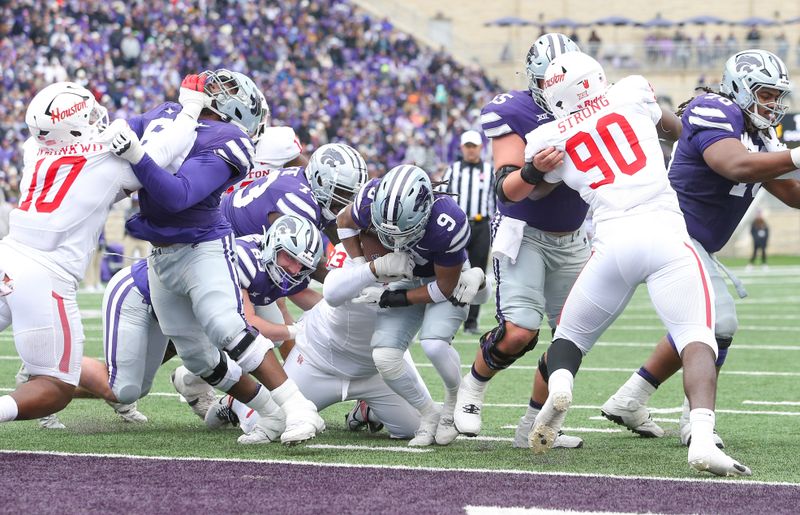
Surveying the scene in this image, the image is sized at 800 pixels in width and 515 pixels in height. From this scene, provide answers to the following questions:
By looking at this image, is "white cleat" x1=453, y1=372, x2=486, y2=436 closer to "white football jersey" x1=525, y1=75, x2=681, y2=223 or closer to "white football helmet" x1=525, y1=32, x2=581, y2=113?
"white football jersey" x1=525, y1=75, x2=681, y2=223

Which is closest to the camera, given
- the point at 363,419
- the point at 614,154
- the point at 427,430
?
the point at 614,154

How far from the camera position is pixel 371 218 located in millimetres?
5215

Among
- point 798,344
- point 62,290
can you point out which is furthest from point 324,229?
point 798,344

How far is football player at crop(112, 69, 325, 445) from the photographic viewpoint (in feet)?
16.3

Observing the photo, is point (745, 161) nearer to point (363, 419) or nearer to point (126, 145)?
point (363, 419)

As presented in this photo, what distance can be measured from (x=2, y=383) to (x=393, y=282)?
9.84ft

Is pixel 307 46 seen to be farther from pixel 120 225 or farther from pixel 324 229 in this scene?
pixel 324 229

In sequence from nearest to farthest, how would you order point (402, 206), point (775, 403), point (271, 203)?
1. point (402, 206)
2. point (271, 203)
3. point (775, 403)

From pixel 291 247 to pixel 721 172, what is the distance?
6.13 ft

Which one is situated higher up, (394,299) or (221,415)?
(394,299)

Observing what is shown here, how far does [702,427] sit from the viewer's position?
428 centimetres

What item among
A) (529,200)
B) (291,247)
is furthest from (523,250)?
(291,247)

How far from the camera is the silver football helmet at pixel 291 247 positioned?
18.3 ft

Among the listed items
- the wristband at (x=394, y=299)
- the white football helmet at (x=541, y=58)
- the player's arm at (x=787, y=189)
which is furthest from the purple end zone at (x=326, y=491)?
the white football helmet at (x=541, y=58)
